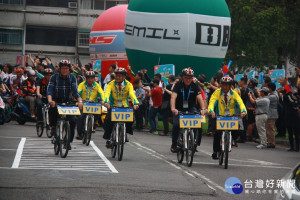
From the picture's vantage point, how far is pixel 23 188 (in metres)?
9.58

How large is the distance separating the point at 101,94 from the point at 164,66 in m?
8.16

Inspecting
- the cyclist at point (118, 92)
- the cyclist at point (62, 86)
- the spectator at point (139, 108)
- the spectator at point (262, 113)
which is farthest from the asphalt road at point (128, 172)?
the spectator at point (139, 108)

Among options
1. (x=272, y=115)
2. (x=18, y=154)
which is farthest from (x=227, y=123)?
(x=272, y=115)

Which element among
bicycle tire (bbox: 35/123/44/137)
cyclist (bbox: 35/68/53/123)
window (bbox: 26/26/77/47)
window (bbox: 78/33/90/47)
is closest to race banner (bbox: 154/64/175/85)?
cyclist (bbox: 35/68/53/123)

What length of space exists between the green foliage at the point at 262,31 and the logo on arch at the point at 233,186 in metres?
21.8

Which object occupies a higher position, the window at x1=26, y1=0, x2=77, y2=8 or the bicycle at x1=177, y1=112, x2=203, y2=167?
the window at x1=26, y1=0, x2=77, y2=8

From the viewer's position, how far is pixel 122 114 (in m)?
14.4

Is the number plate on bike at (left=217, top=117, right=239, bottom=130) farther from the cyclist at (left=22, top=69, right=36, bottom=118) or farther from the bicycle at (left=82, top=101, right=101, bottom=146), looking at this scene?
the cyclist at (left=22, top=69, right=36, bottom=118)

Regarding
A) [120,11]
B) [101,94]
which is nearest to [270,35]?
[120,11]

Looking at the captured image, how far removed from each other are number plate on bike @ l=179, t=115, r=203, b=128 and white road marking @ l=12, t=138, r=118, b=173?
64.3 inches

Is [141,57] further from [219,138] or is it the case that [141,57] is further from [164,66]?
[219,138]

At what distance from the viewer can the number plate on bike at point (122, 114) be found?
14.3 m

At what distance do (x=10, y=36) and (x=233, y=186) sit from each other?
182ft

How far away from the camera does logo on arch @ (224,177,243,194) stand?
10.6 meters
